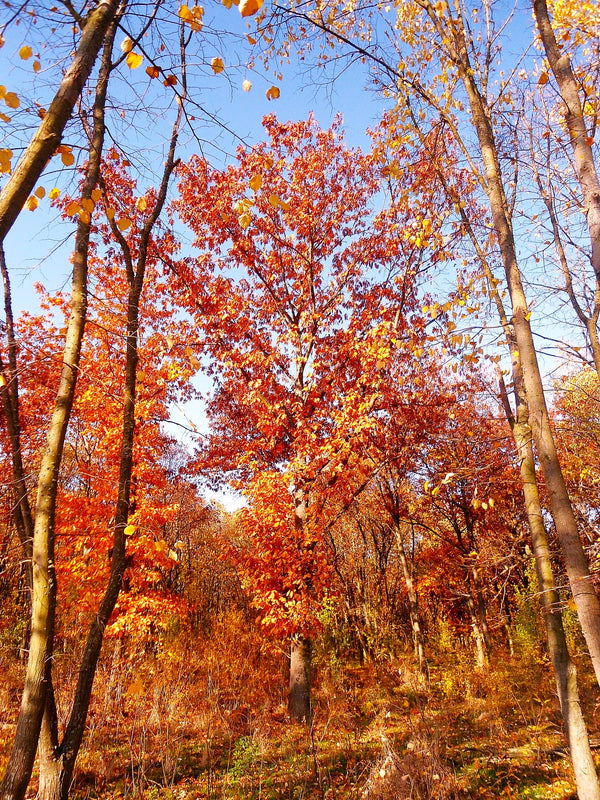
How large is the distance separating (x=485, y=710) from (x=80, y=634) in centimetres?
1028

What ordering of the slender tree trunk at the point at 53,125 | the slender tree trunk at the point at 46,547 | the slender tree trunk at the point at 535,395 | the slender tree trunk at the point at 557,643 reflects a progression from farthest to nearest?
the slender tree trunk at the point at 557,643 → the slender tree trunk at the point at 535,395 → the slender tree trunk at the point at 46,547 → the slender tree trunk at the point at 53,125

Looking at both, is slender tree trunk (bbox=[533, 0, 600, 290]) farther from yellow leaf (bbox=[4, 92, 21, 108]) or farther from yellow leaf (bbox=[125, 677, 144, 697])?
yellow leaf (bbox=[125, 677, 144, 697])

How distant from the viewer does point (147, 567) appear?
11.3 meters

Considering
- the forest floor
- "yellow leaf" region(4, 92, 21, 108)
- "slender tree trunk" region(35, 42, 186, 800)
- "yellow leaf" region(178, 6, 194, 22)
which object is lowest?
the forest floor

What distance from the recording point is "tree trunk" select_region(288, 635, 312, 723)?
9.09 m

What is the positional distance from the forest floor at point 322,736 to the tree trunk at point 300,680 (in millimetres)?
326

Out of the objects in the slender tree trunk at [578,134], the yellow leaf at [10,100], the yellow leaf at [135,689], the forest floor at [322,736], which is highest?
the slender tree trunk at [578,134]

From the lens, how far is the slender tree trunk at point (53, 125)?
2191 mm

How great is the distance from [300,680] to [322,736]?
73.6 inches

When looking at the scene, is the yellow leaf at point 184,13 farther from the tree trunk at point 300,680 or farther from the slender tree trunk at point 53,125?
the tree trunk at point 300,680

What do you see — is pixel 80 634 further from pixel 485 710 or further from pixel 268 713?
pixel 485 710

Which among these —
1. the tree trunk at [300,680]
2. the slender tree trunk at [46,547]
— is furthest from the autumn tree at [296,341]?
the slender tree trunk at [46,547]

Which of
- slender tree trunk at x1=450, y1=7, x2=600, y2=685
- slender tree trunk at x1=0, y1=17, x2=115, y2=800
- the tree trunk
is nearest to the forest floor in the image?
the tree trunk

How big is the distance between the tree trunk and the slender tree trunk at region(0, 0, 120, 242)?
9182mm
